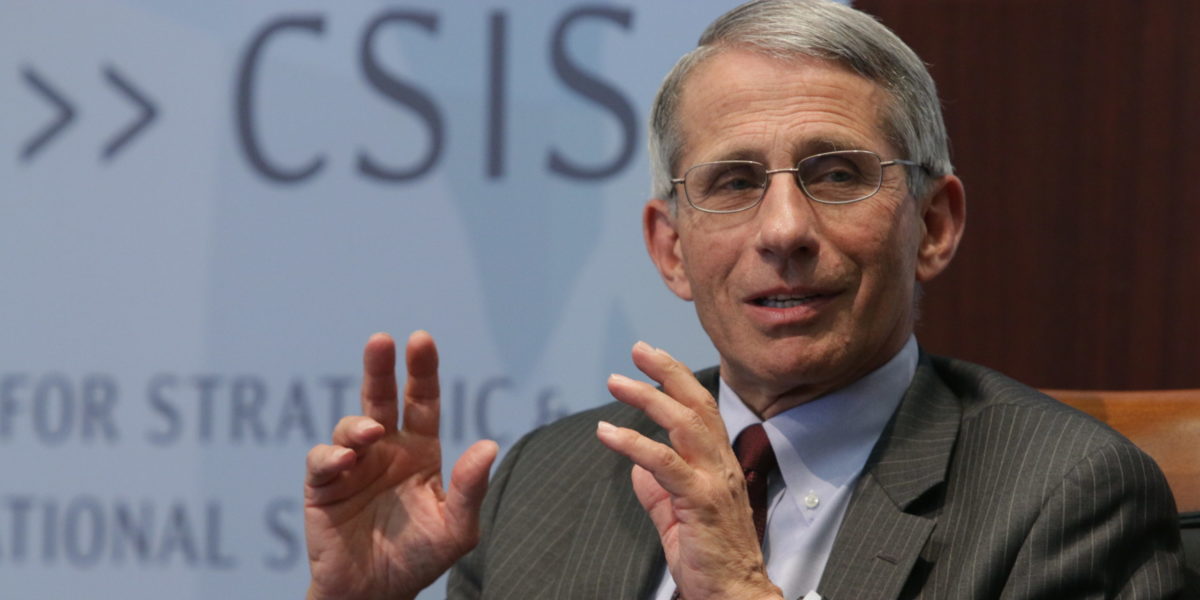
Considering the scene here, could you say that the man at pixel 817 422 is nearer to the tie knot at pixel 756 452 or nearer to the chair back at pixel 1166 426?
the tie knot at pixel 756 452

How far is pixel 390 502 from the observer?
1739mm

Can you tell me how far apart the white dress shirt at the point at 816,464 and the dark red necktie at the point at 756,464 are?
0.04ft

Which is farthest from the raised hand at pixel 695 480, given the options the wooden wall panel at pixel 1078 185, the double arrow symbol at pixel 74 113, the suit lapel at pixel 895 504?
the double arrow symbol at pixel 74 113

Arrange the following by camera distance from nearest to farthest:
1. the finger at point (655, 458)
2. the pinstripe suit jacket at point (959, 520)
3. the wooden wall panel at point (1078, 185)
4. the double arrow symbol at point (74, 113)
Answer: the finger at point (655, 458) < the pinstripe suit jacket at point (959, 520) < the wooden wall panel at point (1078, 185) < the double arrow symbol at point (74, 113)

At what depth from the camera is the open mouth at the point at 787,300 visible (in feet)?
5.56

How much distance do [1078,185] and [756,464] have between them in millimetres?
1140

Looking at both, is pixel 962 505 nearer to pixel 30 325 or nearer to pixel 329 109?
pixel 329 109

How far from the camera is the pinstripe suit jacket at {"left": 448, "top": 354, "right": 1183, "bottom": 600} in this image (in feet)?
4.82

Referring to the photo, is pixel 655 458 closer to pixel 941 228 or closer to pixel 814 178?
pixel 814 178

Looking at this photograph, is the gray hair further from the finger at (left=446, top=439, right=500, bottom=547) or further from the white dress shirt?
the finger at (left=446, top=439, right=500, bottom=547)

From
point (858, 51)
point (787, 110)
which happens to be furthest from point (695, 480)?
point (858, 51)

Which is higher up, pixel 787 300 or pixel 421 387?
pixel 787 300

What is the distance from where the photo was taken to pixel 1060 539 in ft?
4.80

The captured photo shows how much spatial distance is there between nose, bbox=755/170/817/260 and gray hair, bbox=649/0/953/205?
177mm
